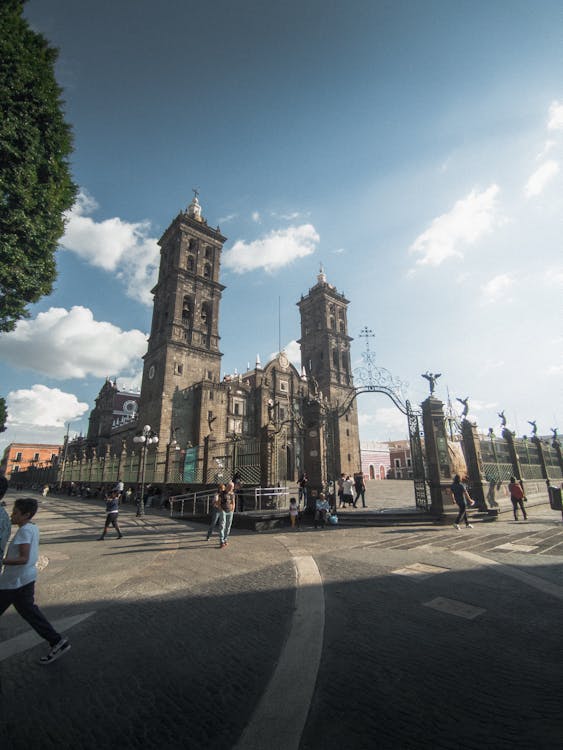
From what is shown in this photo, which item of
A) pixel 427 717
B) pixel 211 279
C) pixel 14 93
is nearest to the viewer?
pixel 427 717

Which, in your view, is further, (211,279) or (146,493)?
(211,279)

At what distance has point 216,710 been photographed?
2508mm

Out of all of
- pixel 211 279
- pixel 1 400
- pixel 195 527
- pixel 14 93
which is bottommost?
pixel 195 527

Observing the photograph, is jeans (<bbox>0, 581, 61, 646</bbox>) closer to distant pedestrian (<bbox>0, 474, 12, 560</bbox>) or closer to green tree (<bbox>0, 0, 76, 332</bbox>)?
A: distant pedestrian (<bbox>0, 474, 12, 560</bbox>)

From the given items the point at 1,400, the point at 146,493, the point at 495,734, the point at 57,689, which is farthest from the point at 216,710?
the point at 1,400

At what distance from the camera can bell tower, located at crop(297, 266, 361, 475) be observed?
47125 millimetres

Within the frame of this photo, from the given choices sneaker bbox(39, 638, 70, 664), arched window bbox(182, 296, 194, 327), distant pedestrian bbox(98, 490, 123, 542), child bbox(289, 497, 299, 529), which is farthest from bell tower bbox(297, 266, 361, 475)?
sneaker bbox(39, 638, 70, 664)

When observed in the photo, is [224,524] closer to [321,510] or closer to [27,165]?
[321,510]

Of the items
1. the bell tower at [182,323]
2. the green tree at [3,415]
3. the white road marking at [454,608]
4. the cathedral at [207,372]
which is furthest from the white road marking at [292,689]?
the green tree at [3,415]

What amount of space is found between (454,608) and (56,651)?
451 cm

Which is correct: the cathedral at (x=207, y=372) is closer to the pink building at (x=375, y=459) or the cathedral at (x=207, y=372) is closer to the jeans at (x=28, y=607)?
the pink building at (x=375, y=459)

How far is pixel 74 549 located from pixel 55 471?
49.4 m

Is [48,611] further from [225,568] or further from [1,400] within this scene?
[1,400]

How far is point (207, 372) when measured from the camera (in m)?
36.8
